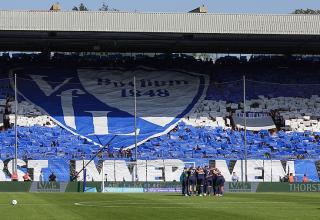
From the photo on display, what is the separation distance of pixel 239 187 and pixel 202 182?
956 centimetres

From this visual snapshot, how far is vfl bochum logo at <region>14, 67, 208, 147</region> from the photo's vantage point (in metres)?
68.5

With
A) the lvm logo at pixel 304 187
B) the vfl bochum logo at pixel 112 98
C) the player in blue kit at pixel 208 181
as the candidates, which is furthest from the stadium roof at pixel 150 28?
the player in blue kit at pixel 208 181

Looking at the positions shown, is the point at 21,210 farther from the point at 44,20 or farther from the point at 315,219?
the point at 44,20

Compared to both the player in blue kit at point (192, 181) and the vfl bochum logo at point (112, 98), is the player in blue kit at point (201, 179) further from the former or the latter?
the vfl bochum logo at point (112, 98)

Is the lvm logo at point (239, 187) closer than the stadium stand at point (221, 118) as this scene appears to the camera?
Yes

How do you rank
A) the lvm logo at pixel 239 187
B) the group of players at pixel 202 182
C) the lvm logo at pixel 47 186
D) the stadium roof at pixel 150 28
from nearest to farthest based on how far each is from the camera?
the group of players at pixel 202 182, the lvm logo at pixel 47 186, the lvm logo at pixel 239 187, the stadium roof at pixel 150 28

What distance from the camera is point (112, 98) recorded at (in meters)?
72.2

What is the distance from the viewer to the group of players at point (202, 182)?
163 ft

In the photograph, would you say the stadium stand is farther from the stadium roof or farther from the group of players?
the group of players

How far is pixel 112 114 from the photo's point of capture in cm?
7031

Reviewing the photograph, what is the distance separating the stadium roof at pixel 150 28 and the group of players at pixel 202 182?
21.3 metres

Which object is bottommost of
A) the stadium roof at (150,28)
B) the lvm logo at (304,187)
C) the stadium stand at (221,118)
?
the lvm logo at (304,187)

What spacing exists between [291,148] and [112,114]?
47.5 ft

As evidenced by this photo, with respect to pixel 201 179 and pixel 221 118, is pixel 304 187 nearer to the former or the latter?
pixel 201 179
